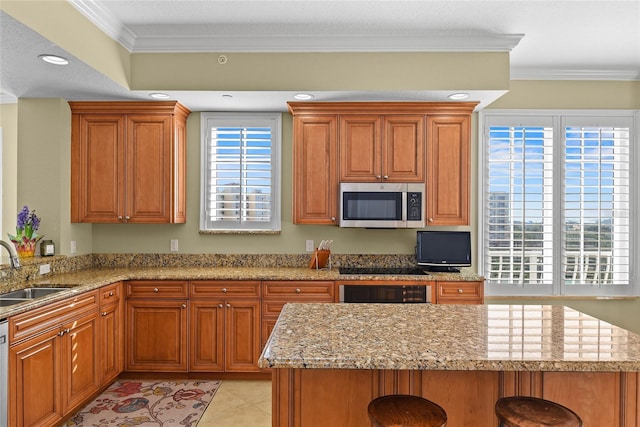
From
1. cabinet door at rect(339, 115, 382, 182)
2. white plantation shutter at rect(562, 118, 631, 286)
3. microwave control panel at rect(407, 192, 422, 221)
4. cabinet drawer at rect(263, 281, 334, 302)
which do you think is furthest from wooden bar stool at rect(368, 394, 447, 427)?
white plantation shutter at rect(562, 118, 631, 286)

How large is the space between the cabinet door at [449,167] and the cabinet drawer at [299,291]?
1126mm

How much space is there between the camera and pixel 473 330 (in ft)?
6.52

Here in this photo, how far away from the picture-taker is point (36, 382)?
8.25ft

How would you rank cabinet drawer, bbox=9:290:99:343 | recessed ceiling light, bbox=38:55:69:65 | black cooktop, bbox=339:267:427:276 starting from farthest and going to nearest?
black cooktop, bbox=339:267:427:276
recessed ceiling light, bbox=38:55:69:65
cabinet drawer, bbox=9:290:99:343

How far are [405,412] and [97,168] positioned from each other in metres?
3.47

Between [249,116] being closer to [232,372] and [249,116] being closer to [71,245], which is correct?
[71,245]

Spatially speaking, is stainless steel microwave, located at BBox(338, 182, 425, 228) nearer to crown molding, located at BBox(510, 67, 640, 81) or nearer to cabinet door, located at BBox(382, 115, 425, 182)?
cabinet door, located at BBox(382, 115, 425, 182)

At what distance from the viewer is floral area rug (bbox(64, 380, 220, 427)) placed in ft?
9.57

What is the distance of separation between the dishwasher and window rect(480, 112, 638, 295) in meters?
3.85

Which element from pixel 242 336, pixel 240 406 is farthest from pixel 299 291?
pixel 240 406

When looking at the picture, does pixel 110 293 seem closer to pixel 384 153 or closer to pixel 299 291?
pixel 299 291

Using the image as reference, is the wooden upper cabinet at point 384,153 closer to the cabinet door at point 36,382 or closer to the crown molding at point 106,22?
the crown molding at point 106,22

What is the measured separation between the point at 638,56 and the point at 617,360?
11.4 feet

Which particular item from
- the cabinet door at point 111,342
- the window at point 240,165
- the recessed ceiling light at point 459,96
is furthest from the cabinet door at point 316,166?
the cabinet door at point 111,342
